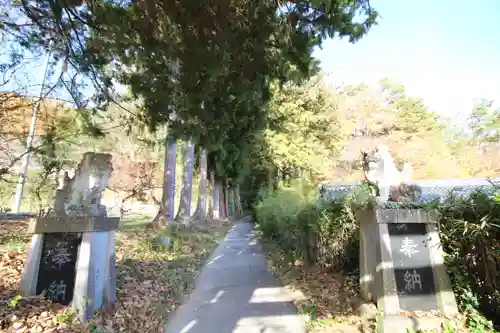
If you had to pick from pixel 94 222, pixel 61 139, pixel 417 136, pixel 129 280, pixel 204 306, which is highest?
pixel 417 136

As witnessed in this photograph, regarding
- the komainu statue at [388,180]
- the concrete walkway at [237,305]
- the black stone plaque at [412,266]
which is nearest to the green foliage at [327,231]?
the komainu statue at [388,180]

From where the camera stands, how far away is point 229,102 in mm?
4035

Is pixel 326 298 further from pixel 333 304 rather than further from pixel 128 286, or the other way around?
pixel 128 286

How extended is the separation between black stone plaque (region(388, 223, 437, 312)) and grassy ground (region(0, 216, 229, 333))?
9.62 ft

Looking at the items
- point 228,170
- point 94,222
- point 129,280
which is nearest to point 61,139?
point 94,222

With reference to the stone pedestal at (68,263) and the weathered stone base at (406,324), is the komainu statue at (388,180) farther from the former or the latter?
the stone pedestal at (68,263)

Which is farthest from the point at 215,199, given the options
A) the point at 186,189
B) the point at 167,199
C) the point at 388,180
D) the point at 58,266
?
the point at 58,266

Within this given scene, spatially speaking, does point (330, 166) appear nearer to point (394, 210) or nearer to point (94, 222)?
point (394, 210)

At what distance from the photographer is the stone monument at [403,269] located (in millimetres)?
3441

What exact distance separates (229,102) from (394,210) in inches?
99.4

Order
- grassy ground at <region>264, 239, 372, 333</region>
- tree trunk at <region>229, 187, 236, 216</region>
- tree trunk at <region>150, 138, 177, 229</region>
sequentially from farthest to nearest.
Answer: tree trunk at <region>229, 187, 236, 216</region> → tree trunk at <region>150, 138, 177, 229</region> → grassy ground at <region>264, 239, 372, 333</region>

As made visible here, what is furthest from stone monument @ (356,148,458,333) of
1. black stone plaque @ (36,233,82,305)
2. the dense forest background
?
the dense forest background

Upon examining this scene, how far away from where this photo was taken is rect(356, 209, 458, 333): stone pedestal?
11.5 feet

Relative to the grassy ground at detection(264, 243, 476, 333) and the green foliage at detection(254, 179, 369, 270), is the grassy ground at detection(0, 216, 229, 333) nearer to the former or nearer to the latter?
the grassy ground at detection(264, 243, 476, 333)
